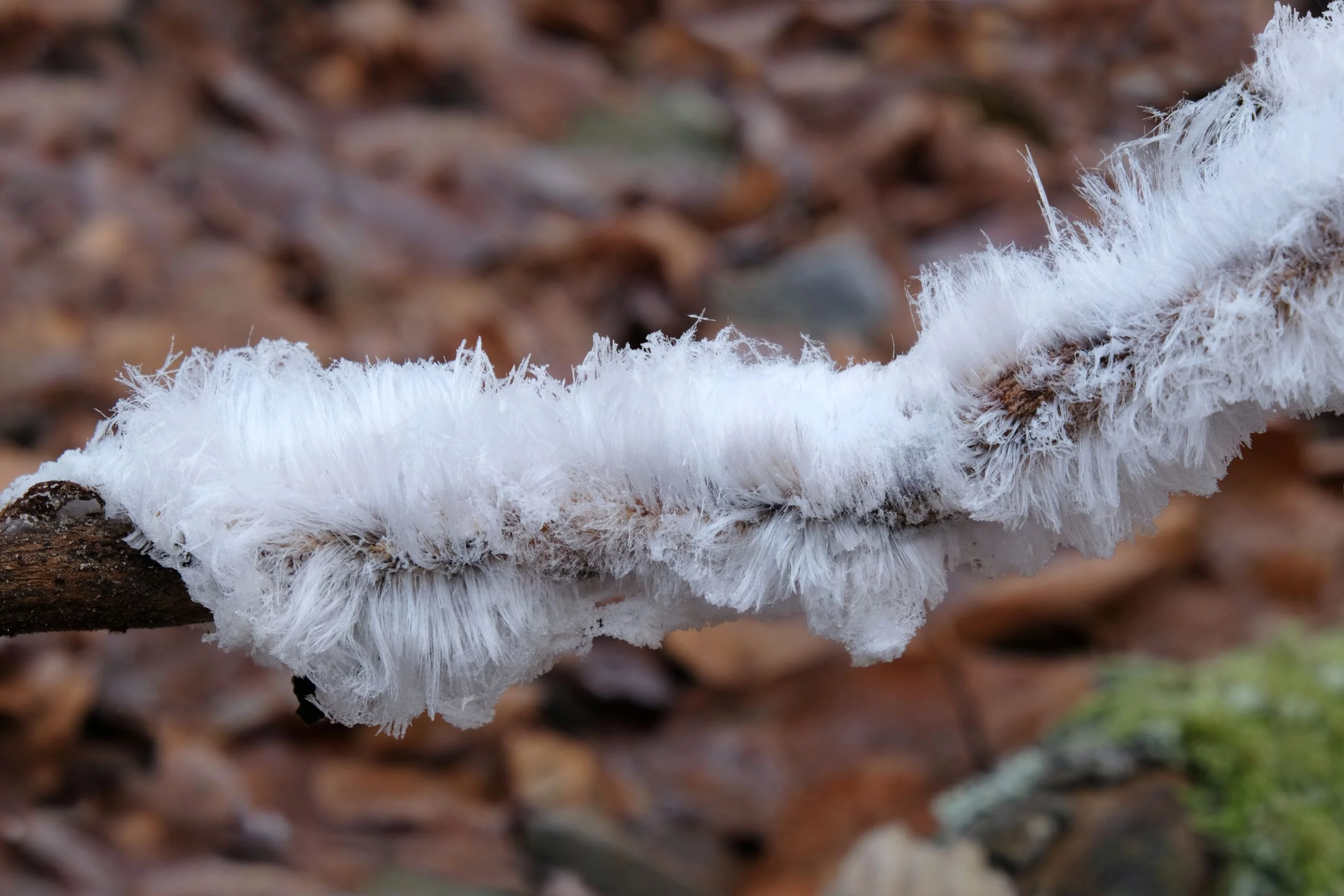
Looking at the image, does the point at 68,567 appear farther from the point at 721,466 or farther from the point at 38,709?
the point at 38,709

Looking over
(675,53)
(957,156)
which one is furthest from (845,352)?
(675,53)

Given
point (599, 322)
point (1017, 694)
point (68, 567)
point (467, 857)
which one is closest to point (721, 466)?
point (68, 567)

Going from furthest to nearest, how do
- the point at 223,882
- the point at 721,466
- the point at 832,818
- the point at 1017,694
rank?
the point at 1017,694
the point at 832,818
the point at 223,882
the point at 721,466

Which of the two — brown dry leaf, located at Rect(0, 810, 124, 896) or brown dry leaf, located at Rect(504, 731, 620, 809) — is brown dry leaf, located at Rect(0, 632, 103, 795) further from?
brown dry leaf, located at Rect(504, 731, 620, 809)

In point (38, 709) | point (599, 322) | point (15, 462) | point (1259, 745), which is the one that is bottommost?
point (1259, 745)

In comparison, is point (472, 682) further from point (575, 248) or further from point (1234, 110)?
point (575, 248)

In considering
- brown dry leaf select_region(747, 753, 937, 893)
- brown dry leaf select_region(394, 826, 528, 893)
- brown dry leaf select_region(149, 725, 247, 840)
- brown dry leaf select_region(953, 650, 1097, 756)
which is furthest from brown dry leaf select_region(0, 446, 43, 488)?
brown dry leaf select_region(953, 650, 1097, 756)
